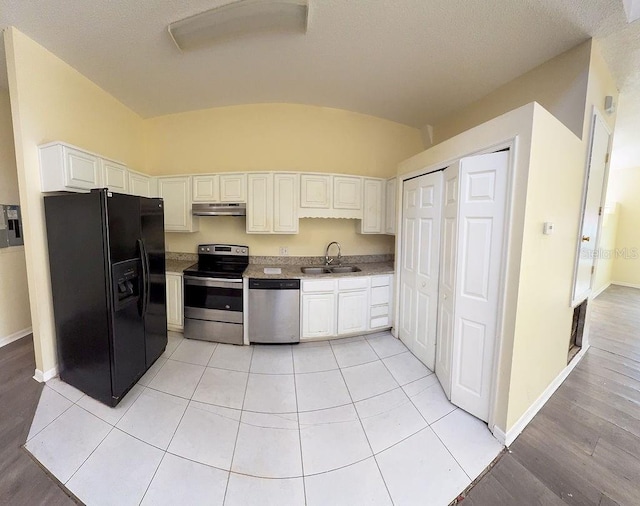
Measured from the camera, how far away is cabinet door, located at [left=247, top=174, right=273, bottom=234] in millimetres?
2875

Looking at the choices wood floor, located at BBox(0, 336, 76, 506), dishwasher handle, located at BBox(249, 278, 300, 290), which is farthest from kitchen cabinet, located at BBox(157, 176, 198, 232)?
wood floor, located at BBox(0, 336, 76, 506)

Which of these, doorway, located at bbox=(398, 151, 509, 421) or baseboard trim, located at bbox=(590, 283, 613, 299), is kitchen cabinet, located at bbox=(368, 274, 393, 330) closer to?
doorway, located at bbox=(398, 151, 509, 421)

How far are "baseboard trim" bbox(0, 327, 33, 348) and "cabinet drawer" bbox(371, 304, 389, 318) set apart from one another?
14.0ft

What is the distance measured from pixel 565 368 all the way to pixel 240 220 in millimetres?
4007

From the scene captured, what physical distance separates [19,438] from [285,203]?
2796 millimetres

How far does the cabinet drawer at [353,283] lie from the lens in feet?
8.95

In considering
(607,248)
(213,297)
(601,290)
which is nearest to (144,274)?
(213,297)

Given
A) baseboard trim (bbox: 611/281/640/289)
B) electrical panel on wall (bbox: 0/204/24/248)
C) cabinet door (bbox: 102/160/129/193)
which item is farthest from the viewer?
baseboard trim (bbox: 611/281/640/289)

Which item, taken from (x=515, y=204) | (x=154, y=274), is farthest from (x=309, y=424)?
(x=515, y=204)

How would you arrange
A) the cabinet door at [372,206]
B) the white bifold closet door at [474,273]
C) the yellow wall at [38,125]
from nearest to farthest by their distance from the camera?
1. the white bifold closet door at [474,273]
2. the yellow wall at [38,125]
3. the cabinet door at [372,206]

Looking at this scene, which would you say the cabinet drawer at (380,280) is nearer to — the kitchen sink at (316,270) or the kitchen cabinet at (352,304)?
the kitchen cabinet at (352,304)

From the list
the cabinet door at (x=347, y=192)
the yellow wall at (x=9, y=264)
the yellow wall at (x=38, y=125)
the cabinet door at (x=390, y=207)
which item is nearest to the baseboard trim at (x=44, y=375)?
the yellow wall at (x=38, y=125)

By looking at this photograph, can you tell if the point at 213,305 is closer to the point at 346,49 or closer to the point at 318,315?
the point at 318,315

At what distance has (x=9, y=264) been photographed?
8.77 ft
